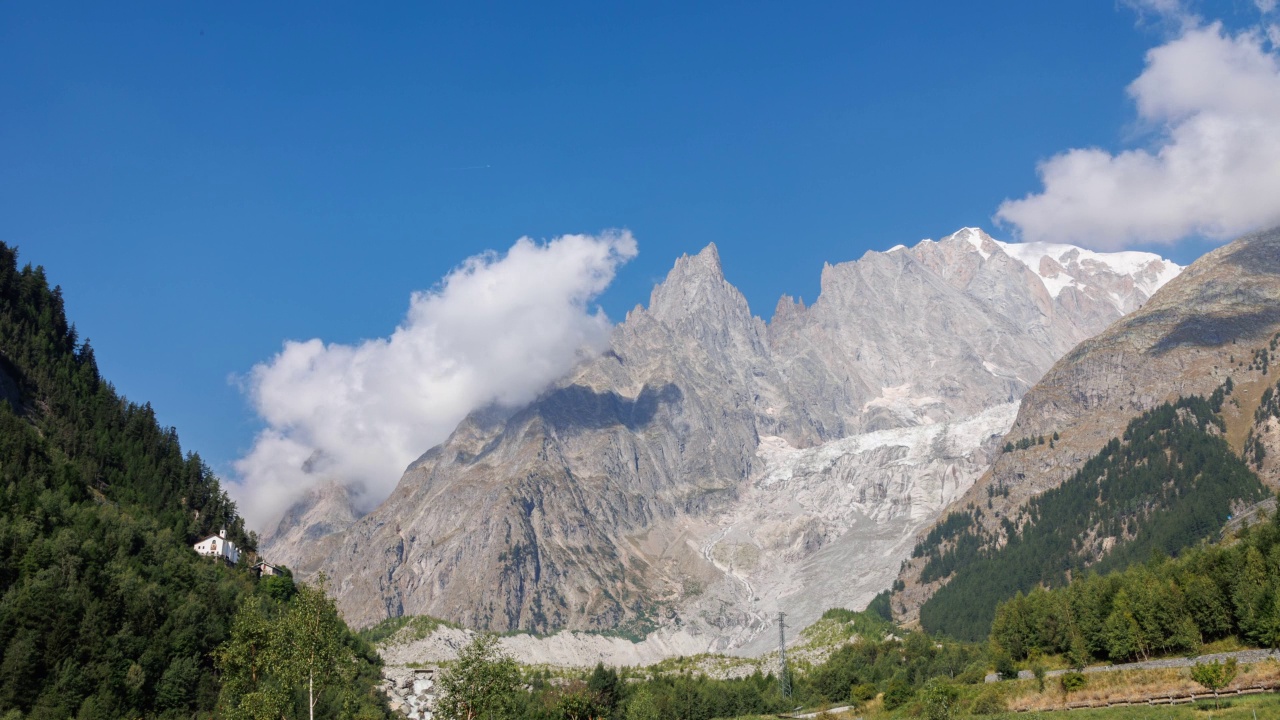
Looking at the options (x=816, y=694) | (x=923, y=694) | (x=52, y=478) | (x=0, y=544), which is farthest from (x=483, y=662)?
(x=816, y=694)

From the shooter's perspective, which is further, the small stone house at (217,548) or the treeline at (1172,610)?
the small stone house at (217,548)

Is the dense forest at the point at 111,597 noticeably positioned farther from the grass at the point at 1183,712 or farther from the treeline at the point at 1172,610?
the treeline at the point at 1172,610

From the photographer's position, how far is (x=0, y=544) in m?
117

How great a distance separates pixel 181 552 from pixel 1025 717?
123 meters

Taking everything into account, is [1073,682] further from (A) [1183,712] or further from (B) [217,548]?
(B) [217,548]

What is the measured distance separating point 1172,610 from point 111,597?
12611 centimetres

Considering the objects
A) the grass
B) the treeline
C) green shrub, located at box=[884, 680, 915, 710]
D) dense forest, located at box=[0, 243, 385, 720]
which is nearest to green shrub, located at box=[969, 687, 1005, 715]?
the grass

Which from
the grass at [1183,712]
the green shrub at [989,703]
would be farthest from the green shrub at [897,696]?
the grass at [1183,712]

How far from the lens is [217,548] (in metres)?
176

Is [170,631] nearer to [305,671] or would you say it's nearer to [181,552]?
[181,552]

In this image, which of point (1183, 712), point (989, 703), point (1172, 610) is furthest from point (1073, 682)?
point (1172, 610)

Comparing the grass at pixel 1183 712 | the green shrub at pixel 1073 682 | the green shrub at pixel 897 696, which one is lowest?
the green shrub at pixel 897 696

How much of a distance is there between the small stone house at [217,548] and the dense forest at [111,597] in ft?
8.92

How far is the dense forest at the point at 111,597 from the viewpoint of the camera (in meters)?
98.4
